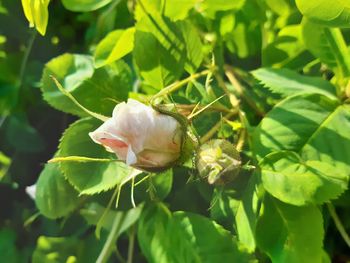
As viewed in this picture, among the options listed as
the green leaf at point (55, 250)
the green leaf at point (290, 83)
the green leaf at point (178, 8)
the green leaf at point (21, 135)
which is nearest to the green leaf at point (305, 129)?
the green leaf at point (290, 83)

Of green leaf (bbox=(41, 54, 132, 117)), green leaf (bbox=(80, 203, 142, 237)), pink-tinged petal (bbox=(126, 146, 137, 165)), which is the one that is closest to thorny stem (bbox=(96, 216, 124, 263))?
green leaf (bbox=(80, 203, 142, 237))

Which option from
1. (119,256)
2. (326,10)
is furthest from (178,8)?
(119,256)

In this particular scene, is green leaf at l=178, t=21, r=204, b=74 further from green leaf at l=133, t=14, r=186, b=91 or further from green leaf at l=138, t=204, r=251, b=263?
green leaf at l=138, t=204, r=251, b=263

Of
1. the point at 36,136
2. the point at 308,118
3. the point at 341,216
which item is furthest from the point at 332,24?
the point at 36,136

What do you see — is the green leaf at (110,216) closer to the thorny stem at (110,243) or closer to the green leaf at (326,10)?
the thorny stem at (110,243)

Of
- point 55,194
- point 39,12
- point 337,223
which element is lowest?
point 337,223

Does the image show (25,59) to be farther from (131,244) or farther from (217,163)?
(217,163)

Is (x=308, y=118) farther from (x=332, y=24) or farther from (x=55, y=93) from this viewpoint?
(x=55, y=93)
